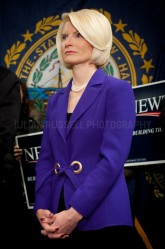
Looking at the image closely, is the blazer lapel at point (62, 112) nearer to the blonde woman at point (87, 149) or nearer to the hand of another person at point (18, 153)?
the blonde woman at point (87, 149)

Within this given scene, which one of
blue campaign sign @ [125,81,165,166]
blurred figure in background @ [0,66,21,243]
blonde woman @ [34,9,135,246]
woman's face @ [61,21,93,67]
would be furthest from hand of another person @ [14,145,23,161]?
woman's face @ [61,21,93,67]

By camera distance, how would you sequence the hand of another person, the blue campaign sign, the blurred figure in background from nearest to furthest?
the blurred figure in background < the blue campaign sign < the hand of another person

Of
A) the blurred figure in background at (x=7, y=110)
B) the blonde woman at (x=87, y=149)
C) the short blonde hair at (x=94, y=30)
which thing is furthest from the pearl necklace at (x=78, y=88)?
the blurred figure in background at (x=7, y=110)

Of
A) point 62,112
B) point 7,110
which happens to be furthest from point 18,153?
point 62,112

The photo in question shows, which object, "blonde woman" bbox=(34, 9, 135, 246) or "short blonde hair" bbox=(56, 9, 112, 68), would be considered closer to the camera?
"blonde woman" bbox=(34, 9, 135, 246)

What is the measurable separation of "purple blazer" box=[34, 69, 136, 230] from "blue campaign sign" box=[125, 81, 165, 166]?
1163 millimetres

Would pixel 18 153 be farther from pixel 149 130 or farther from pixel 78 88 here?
pixel 78 88

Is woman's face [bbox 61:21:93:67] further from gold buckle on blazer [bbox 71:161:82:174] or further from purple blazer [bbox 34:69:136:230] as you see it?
gold buckle on blazer [bbox 71:161:82:174]

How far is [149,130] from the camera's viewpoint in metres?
2.34

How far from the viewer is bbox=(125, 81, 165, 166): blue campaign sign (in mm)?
2301

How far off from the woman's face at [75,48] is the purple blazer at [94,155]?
85 millimetres

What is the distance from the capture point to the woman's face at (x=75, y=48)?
126 centimetres

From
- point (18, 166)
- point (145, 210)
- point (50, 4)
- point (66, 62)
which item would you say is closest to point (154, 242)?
point (145, 210)

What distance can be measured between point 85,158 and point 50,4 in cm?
261
